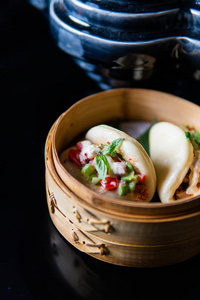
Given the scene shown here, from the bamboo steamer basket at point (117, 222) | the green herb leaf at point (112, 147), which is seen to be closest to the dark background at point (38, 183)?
the bamboo steamer basket at point (117, 222)

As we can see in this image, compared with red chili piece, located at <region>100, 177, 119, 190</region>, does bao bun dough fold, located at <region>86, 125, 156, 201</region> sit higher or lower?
higher

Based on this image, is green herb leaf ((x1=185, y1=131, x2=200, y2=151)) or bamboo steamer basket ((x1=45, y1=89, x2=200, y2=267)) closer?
bamboo steamer basket ((x1=45, y1=89, x2=200, y2=267))

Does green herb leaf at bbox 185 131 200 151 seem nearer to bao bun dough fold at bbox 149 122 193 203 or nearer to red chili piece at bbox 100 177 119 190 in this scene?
bao bun dough fold at bbox 149 122 193 203

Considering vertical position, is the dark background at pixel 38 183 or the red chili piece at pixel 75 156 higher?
the red chili piece at pixel 75 156

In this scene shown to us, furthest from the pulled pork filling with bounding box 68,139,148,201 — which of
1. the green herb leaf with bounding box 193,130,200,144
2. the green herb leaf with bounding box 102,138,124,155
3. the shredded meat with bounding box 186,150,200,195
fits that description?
the green herb leaf with bounding box 193,130,200,144

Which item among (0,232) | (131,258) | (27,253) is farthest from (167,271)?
(0,232)

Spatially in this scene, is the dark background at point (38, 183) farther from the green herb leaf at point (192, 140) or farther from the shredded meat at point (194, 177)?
the green herb leaf at point (192, 140)

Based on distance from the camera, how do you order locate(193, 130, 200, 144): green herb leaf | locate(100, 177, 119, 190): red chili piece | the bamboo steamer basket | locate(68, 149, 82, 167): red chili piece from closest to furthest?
the bamboo steamer basket < locate(100, 177, 119, 190): red chili piece < locate(68, 149, 82, 167): red chili piece < locate(193, 130, 200, 144): green herb leaf

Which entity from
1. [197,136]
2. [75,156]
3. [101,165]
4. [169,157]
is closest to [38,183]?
[75,156]
